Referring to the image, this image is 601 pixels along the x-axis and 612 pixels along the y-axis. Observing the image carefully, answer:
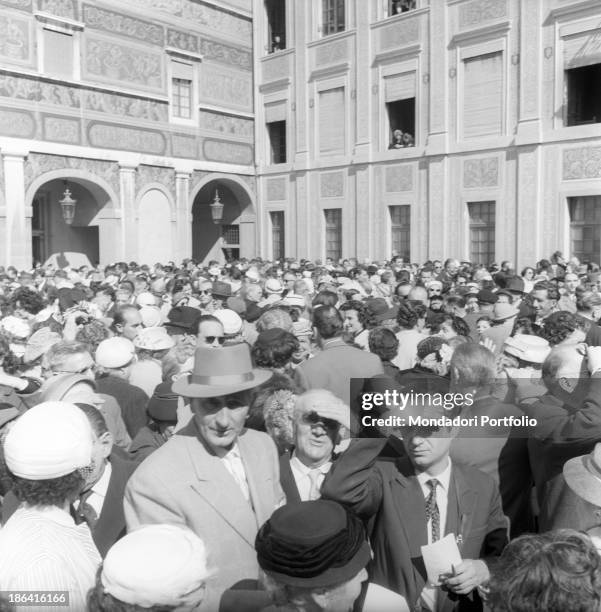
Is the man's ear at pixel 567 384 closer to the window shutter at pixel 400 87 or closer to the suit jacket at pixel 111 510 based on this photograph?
the suit jacket at pixel 111 510

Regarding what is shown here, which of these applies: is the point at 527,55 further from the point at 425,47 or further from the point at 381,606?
the point at 381,606

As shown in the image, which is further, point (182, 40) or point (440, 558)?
point (182, 40)

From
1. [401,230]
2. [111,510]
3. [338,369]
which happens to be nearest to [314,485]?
[111,510]

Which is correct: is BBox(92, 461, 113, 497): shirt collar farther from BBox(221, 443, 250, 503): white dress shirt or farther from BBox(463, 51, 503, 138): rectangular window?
BBox(463, 51, 503, 138): rectangular window

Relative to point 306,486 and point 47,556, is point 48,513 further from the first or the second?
point 306,486

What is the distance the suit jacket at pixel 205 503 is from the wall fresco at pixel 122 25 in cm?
2100

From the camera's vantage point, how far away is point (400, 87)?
2222cm

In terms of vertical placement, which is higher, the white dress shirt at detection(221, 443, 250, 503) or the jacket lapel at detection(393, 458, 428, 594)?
the white dress shirt at detection(221, 443, 250, 503)

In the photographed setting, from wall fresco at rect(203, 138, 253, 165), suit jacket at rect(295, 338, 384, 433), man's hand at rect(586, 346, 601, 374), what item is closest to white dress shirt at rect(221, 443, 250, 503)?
man's hand at rect(586, 346, 601, 374)

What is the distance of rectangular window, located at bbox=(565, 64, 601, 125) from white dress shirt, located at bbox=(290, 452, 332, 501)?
1832 cm

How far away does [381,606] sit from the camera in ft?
7.91

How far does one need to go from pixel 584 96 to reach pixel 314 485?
19144 millimetres

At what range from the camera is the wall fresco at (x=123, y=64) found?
843 inches

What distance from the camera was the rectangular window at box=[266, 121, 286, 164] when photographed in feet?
87.2
